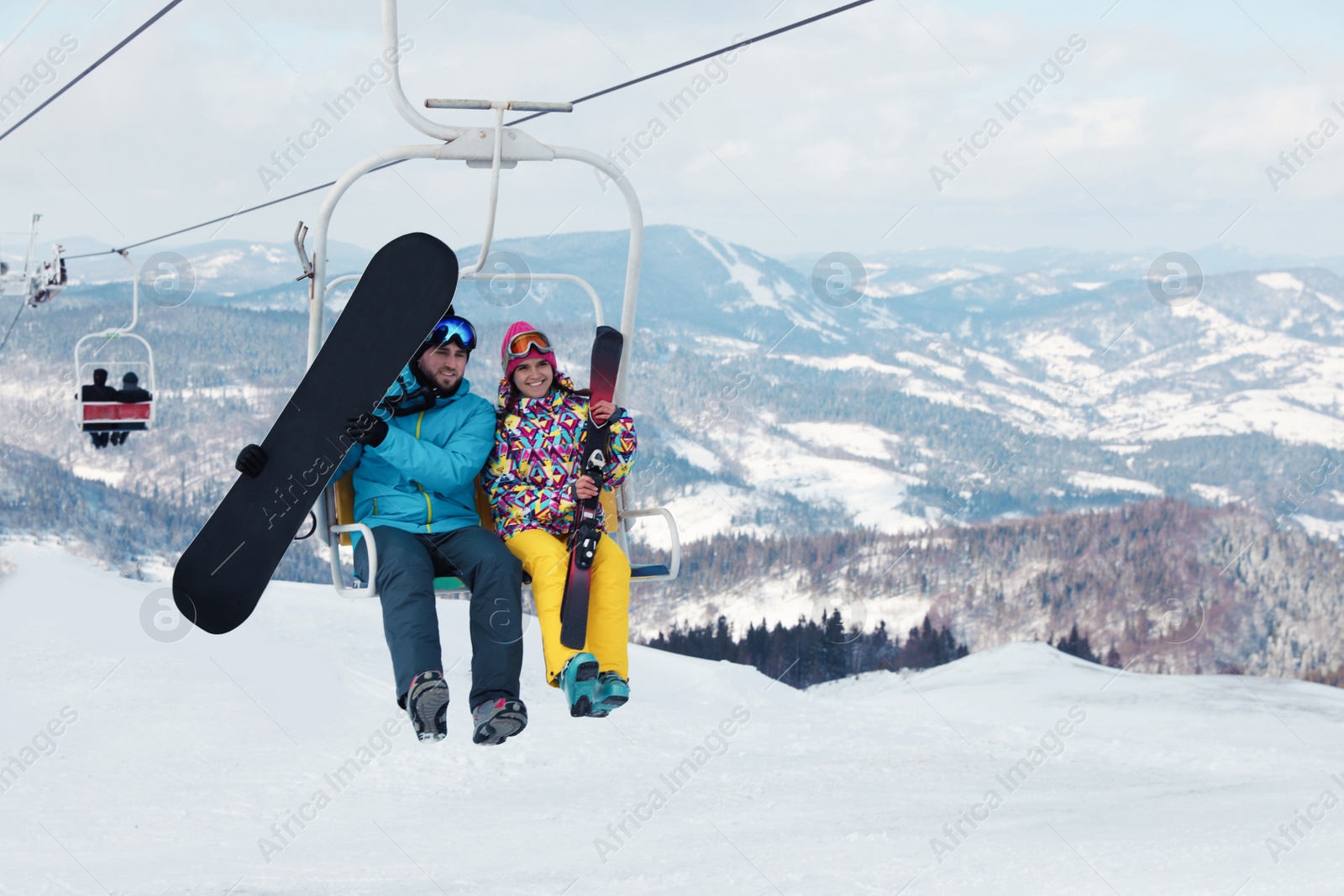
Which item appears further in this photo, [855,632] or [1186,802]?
[855,632]

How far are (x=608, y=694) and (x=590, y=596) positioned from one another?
0.38m

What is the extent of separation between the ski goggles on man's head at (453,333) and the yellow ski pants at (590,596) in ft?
2.27

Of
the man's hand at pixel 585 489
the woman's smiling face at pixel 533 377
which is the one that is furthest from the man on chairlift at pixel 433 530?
the man's hand at pixel 585 489

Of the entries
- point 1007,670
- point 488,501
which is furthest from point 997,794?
point 1007,670

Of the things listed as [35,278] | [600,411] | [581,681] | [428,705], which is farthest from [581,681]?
[35,278]

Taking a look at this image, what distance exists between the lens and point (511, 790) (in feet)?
85.9

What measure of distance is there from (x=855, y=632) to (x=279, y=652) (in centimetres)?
6279

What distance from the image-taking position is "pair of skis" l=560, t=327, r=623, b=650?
3.74 m

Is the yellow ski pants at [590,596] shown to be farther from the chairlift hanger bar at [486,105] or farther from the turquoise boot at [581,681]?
the chairlift hanger bar at [486,105]

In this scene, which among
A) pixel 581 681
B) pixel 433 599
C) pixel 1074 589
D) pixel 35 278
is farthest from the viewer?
pixel 1074 589

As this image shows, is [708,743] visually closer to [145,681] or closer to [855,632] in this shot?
[145,681]

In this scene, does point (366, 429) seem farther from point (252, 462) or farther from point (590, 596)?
point (590, 596)

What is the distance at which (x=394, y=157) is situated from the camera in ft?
11.2

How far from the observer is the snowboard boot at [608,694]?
3.58 meters
